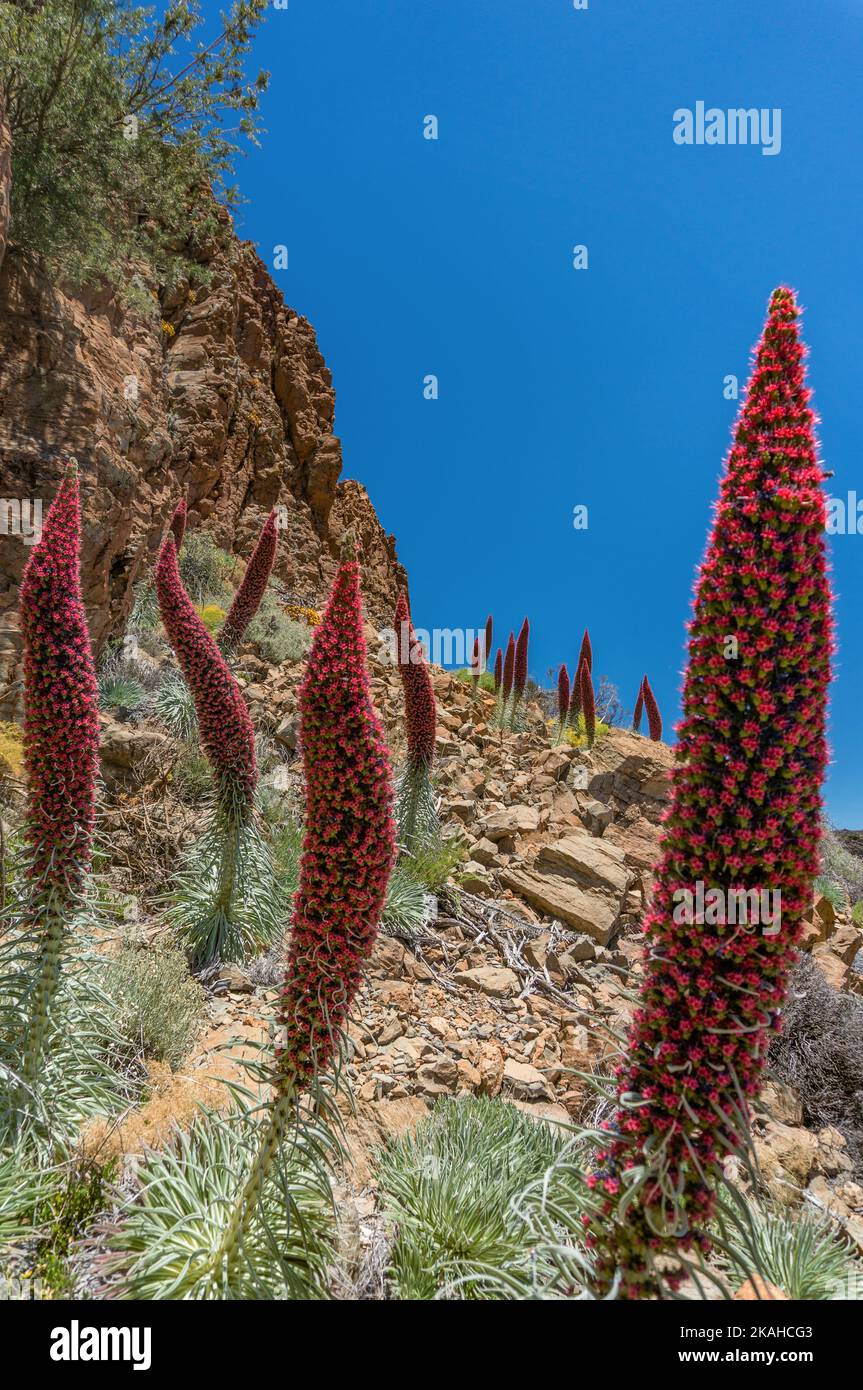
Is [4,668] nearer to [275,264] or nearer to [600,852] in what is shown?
[600,852]

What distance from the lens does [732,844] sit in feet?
6.04

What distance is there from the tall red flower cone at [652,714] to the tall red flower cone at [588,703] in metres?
4.31

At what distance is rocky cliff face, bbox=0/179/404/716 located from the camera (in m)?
6.76

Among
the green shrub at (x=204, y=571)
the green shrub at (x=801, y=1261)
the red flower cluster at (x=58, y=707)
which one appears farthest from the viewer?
the green shrub at (x=204, y=571)

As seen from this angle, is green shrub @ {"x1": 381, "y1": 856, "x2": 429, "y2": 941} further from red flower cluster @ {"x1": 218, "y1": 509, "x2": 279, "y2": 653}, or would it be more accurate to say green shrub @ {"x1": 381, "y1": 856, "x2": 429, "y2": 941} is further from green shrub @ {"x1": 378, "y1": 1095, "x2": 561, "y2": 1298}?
red flower cluster @ {"x1": 218, "y1": 509, "x2": 279, "y2": 653}

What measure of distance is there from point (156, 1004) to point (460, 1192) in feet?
7.21

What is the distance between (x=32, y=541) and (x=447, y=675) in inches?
338

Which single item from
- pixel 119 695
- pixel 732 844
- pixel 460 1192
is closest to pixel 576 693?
pixel 119 695

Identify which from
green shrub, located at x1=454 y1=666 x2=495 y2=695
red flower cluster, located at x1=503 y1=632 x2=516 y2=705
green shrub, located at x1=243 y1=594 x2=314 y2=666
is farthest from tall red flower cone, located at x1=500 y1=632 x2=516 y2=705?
green shrub, located at x1=243 y1=594 x2=314 y2=666

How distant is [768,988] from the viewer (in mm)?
1850

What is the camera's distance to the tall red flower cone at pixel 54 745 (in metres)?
3.15

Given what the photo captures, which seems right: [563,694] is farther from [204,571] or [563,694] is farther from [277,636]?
[204,571]

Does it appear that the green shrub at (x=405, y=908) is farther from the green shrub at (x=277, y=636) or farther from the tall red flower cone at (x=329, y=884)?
the green shrub at (x=277, y=636)

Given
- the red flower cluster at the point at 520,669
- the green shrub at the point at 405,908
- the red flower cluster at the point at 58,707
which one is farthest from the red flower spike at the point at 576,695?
the red flower cluster at the point at 58,707
